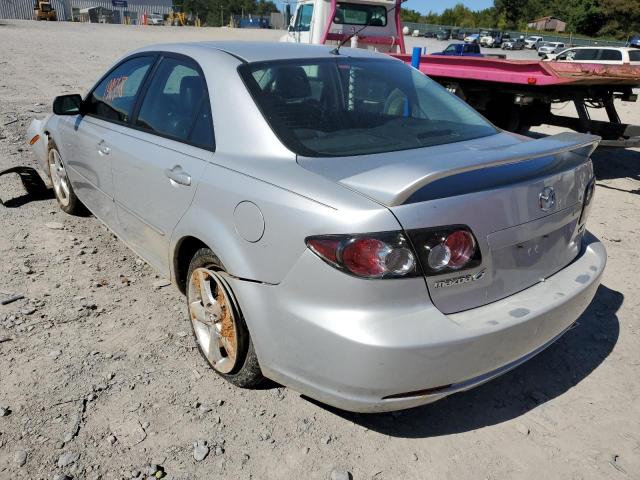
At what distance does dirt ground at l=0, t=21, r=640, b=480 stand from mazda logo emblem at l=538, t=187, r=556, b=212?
3.32 ft

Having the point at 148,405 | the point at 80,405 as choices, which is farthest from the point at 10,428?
the point at 148,405

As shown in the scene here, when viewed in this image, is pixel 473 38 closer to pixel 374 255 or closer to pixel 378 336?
pixel 374 255

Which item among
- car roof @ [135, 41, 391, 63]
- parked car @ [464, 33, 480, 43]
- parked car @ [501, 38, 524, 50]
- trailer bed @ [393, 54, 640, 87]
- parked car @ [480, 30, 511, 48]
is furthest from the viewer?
parked car @ [480, 30, 511, 48]

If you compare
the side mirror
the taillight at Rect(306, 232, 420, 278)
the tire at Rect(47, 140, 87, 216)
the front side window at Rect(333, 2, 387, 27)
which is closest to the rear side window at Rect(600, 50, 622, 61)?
the front side window at Rect(333, 2, 387, 27)

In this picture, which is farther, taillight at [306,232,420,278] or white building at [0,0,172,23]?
white building at [0,0,172,23]

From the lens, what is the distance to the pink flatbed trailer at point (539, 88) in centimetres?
652

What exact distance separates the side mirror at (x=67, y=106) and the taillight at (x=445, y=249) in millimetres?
3177

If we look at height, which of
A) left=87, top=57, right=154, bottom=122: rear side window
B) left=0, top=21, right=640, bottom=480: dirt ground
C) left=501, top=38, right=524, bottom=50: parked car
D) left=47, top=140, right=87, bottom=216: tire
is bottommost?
left=0, top=21, right=640, bottom=480: dirt ground

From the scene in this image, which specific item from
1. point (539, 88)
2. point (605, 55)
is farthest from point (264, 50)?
point (605, 55)

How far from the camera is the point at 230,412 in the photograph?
8.39ft

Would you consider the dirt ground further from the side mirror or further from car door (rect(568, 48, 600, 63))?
car door (rect(568, 48, 600, 63))

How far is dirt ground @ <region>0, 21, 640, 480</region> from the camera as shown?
89.2 inches

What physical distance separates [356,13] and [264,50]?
10093 millimetres

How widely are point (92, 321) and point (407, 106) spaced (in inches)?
89.6
